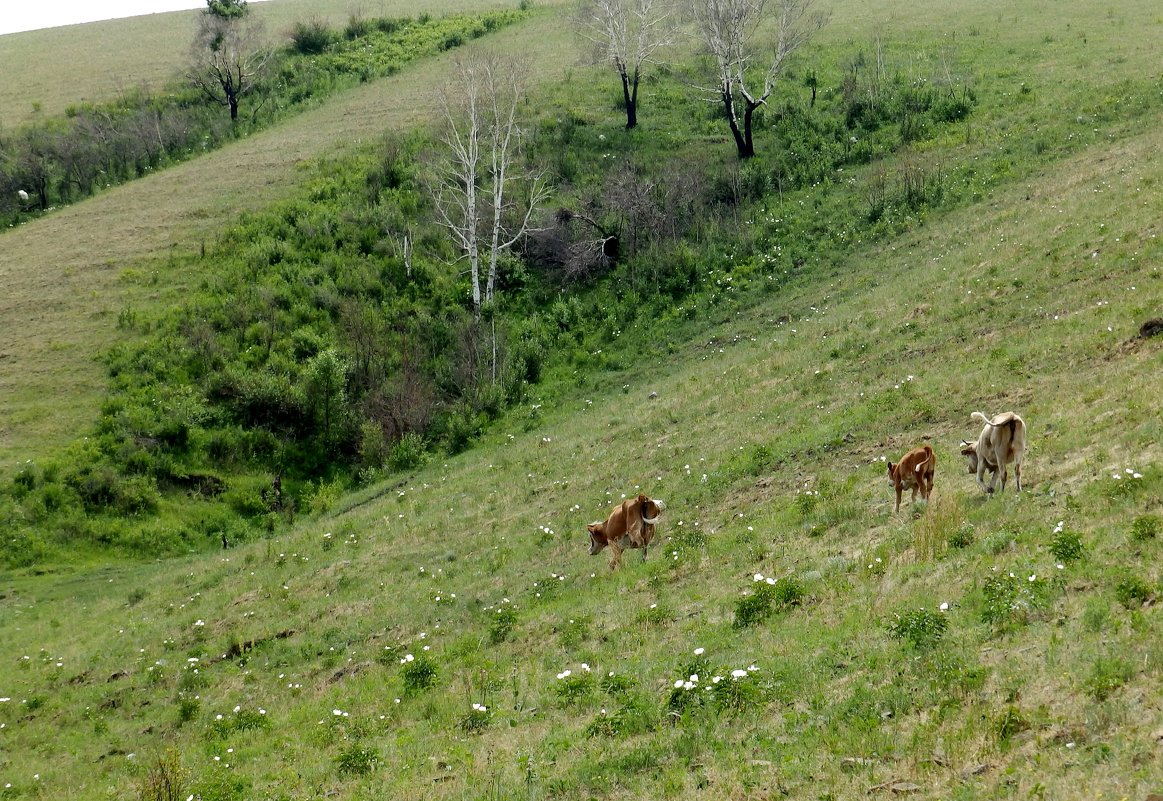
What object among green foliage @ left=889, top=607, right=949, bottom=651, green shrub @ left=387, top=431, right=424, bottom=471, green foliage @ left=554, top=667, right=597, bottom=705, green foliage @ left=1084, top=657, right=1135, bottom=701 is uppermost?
green foliage @ left=1084, top=657, right=1135, bottom=701

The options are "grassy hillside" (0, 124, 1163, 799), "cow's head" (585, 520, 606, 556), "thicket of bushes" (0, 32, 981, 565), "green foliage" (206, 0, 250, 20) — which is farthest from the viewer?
"green foliage" (206, 0, 250, 20)

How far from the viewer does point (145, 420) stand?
34.4 metres

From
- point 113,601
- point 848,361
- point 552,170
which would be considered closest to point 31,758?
point 113,601

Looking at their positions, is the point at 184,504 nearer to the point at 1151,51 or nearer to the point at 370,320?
the point at 370,320

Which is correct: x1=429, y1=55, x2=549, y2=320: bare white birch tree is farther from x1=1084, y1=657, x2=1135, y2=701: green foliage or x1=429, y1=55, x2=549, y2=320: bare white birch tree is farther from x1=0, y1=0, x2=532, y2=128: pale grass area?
x1=0, y1=0, x2=532, y2=128: pale grass area

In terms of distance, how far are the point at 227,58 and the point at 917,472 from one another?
78325 mm

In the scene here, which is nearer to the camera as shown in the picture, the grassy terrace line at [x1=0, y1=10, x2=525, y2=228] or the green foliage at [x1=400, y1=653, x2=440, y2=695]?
the green foliage at [x1=400, y1=653, x2=440, y2=695]

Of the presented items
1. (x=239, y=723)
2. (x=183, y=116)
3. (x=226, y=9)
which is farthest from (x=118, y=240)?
(x=239, y=723)

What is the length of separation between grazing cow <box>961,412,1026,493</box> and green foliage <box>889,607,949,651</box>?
12.0 ft

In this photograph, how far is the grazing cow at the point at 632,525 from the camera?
15.8m

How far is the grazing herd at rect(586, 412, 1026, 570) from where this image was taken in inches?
477

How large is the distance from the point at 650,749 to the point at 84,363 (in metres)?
36.9

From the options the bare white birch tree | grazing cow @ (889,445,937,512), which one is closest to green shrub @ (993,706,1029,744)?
grazing cow @ (889,445,937,512)

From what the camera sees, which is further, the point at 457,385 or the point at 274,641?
the point at 457,385
